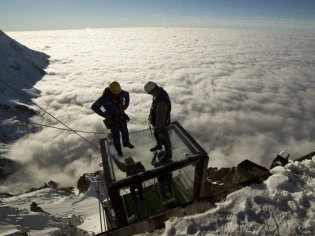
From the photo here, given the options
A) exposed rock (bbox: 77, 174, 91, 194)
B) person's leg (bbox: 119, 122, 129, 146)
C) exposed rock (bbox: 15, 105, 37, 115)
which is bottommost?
exposed rock (bbox: 15, 105, 37, 115)

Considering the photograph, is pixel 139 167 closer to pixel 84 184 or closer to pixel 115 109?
pixel 115 109

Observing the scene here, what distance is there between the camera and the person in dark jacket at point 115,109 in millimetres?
7121

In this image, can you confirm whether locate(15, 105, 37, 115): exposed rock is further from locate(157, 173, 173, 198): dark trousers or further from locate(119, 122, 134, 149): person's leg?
locate(157, 173, 173, 198): dark trousers

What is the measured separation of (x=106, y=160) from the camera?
750cm

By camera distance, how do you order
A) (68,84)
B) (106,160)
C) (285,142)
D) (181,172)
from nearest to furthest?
(106,160)
(181,172)
(285,142)
(68,84)

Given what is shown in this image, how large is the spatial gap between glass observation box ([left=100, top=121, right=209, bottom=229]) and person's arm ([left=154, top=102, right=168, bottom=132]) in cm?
135

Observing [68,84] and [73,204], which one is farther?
[68,84]

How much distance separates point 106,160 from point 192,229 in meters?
4.51

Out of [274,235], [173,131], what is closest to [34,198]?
[173,131]

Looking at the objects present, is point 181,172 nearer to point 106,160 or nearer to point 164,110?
point 106,160

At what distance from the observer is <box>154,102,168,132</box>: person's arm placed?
622 cm

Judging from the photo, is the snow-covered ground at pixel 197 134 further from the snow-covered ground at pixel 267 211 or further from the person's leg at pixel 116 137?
the person's leg at pixel 116 137

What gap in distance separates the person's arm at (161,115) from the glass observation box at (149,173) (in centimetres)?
135

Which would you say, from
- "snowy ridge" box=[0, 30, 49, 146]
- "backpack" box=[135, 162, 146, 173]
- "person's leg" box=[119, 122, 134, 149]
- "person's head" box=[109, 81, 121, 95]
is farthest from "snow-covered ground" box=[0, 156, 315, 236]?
"snowy ridge" box=[0, 30, 49, 146]
